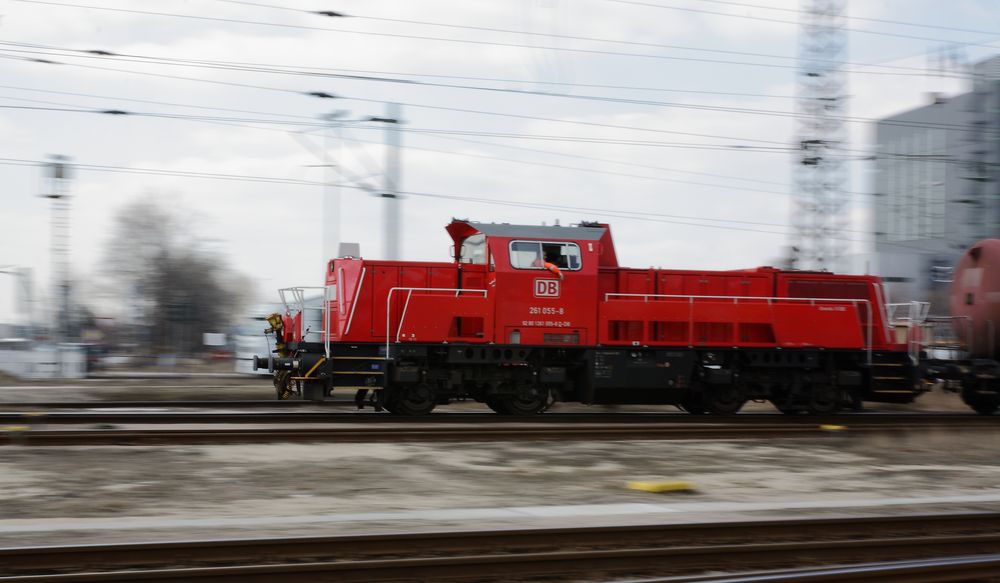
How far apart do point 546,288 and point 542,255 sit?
0.63 m

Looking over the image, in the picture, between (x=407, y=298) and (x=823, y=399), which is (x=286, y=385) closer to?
(x=407, y=298)

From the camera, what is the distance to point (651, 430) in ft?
48.6

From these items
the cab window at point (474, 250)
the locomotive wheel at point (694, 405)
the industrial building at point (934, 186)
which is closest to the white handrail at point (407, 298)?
the cab window at point (474, 250)

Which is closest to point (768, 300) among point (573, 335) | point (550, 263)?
point (573, 335)

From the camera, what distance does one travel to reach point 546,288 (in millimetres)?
16688

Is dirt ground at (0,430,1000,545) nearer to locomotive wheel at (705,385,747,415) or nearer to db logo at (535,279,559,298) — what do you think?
db logo at (535,279,559,298)

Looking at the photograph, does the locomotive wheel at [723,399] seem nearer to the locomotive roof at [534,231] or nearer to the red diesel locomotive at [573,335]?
the red diesel locomotive at [573,335]

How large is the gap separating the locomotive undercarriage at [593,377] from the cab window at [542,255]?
157cm

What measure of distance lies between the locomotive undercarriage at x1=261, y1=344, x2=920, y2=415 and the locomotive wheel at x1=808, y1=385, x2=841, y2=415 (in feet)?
0.07

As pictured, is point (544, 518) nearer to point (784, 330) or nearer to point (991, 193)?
point (784, 330)

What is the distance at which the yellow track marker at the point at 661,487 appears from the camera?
9.90 meters

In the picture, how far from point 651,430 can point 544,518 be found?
22.5ft

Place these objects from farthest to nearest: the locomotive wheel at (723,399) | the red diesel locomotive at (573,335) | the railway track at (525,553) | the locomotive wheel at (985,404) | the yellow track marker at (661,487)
Answer: the locomotive wheel at (985,404), the locomotive wheel at (723,399), the red diesel locomotive at (573,335), the yellow track marker at (661,487), the railway track at (525,553)

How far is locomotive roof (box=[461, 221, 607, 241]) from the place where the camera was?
16.7m
